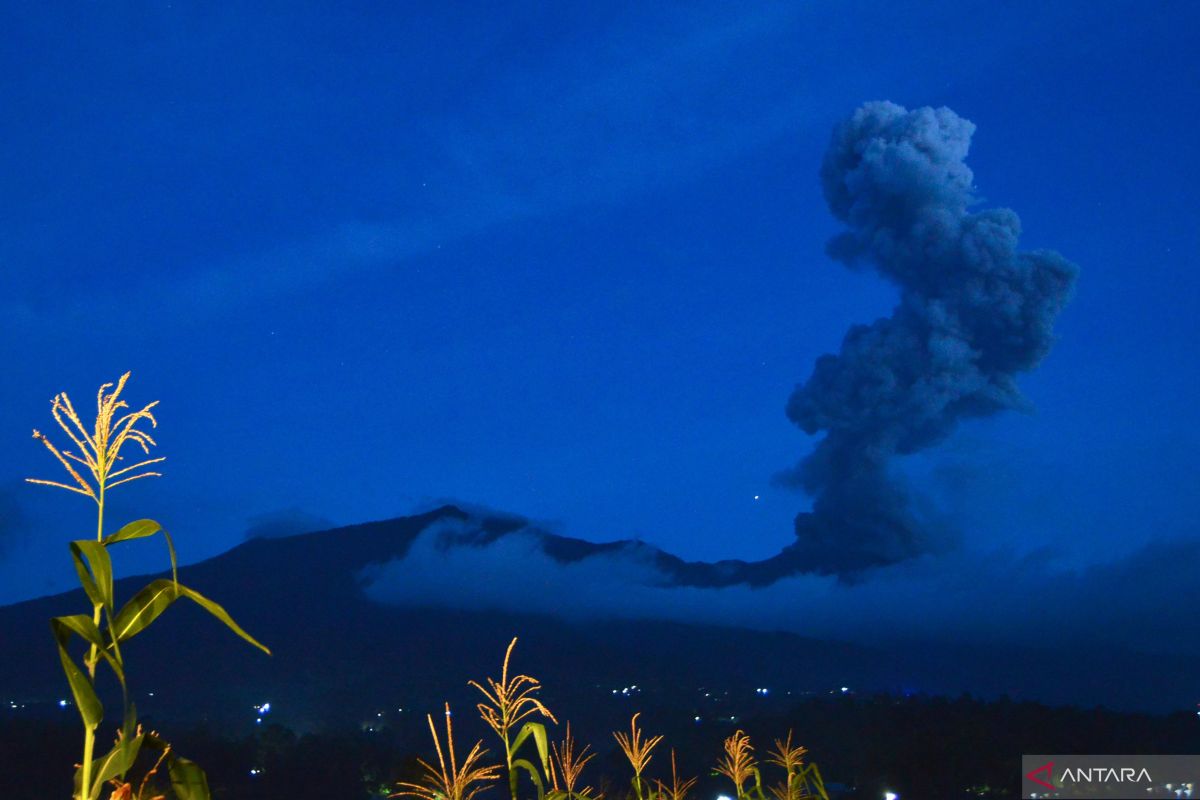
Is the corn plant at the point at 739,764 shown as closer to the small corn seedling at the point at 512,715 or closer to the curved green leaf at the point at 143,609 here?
the small corn seedling at the point at 512,715

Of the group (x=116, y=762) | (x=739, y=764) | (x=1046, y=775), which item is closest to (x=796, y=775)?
(x=739, y=764)

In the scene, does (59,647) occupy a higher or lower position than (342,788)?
higher

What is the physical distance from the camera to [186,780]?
72.3 inches

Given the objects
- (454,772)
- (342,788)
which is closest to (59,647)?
(454,772)

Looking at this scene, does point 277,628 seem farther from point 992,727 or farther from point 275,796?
point 992,727

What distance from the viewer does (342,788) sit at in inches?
1991

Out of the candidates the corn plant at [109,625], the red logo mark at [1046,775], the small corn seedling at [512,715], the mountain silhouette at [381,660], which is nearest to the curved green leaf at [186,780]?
the corn plant at [109,625]

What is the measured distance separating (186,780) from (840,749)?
2224 inches

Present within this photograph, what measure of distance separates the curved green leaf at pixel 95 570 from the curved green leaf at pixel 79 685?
0.23ft

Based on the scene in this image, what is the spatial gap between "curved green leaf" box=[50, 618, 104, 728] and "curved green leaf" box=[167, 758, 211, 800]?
0.16 meters

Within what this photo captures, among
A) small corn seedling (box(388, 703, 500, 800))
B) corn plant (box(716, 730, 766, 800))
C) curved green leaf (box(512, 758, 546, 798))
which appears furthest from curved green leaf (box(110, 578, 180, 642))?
corn plant (box(716, 730, 766, 800))

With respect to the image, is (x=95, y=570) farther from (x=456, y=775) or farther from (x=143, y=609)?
(x=456, y=775)

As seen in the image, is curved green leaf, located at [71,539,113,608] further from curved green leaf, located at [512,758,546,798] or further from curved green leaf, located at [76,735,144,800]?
curved green leaf, located at [512,758,546,798]

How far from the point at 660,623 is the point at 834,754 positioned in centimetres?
14782
